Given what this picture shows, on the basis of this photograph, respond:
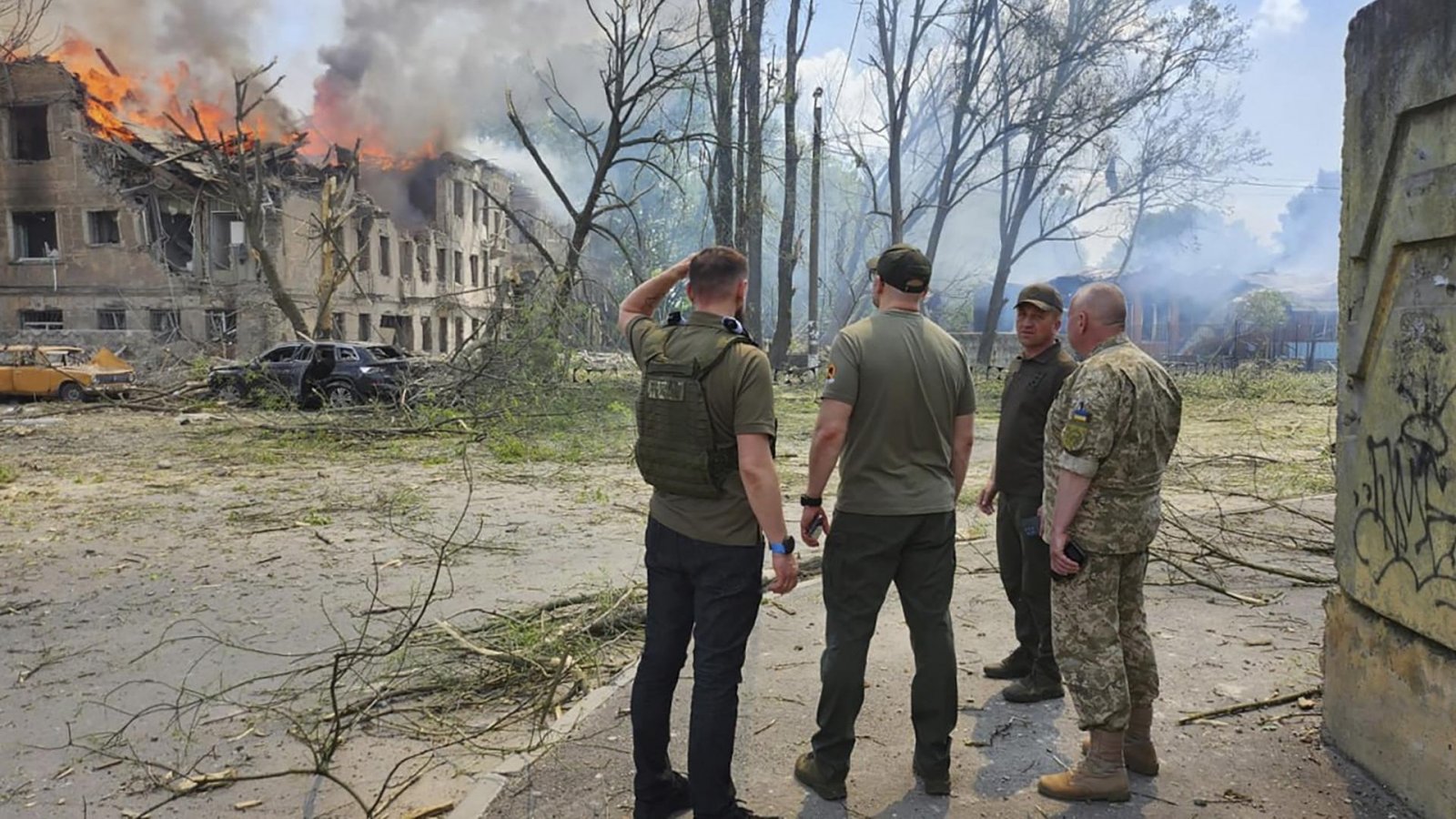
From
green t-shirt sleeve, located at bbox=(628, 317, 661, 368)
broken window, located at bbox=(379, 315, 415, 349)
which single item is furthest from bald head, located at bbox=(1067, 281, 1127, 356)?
broken window, located at bbox=(379, 315, 415, 349)

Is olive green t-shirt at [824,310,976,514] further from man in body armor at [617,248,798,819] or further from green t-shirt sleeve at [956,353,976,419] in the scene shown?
man in body armor at [617,248,798,819]

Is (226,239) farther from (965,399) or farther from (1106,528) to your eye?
(1106,528)

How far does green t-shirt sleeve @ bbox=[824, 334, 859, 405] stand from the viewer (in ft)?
9.78

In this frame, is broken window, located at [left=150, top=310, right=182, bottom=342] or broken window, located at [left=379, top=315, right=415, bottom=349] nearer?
broken window, located at [left=150, top=310, right=182, bottom=342]

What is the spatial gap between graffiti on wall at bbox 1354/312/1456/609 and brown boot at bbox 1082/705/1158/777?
3.14ft

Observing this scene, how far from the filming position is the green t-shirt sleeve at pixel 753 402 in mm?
2697

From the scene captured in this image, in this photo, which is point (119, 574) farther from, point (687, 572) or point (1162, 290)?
point (1162, 290)

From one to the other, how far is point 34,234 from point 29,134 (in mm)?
3349

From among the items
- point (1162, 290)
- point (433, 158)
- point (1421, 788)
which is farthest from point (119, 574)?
point (1162, 290)

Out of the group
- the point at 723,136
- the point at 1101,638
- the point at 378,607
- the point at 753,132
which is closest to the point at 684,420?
the point at 1101,638

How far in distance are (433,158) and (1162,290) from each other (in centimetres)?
3647

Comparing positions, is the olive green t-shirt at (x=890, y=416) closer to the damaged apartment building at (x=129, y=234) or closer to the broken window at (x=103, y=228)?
the damaged apartment building at (x=129, y=234)

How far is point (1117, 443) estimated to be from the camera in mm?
2918

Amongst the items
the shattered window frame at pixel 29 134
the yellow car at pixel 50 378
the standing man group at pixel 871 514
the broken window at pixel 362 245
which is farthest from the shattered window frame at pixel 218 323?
the standing man group at pixel 871 514
